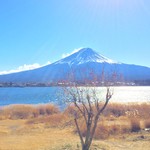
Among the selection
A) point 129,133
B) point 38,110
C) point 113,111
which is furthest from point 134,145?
point 38,110

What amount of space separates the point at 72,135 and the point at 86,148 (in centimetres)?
828

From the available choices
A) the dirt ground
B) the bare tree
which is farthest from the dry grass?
the bare tree

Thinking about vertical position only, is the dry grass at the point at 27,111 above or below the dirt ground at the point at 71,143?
above

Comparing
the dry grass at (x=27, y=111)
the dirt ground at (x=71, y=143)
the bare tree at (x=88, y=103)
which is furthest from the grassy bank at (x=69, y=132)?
the bare tree at (x=88, y=103)

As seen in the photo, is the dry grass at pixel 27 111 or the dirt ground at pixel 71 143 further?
the dry grass at pixel 27 111

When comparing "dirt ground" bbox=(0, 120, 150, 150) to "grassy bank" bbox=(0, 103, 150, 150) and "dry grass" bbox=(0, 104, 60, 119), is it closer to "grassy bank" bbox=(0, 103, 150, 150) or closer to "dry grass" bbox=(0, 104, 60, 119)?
"grassy bank" bbox=(0, 103, 150, 150)

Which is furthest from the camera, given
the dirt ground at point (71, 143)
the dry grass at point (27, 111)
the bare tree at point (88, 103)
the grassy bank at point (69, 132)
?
the dry grass at point (27, 111)

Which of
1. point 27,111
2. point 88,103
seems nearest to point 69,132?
point 88,103

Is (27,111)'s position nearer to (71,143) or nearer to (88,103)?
(71,143)

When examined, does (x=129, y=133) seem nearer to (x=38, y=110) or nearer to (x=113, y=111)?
(x=113, y=111)

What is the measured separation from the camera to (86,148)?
14633 millimetres

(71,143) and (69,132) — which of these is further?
(69,132)

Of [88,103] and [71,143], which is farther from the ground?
[88,103]

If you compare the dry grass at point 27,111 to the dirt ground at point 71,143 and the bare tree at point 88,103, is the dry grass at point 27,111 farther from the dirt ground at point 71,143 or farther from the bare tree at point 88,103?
the bare tree at point 88,103
